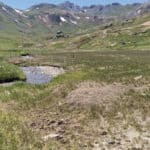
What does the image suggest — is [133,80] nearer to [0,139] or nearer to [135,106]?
[135,106]

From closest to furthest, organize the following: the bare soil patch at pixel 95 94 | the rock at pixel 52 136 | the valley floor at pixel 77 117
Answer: the valley floor at pixel 77 117, the rock at pixel 52 136, the bare soil patch at pixel 95 94

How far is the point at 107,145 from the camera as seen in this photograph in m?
31.2

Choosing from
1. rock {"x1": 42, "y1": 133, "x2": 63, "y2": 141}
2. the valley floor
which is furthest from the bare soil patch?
rock {"x1": 42, "y1": 133, "x2": 63, "y2": 141}

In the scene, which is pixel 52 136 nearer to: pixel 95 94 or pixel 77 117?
pixel 77 117

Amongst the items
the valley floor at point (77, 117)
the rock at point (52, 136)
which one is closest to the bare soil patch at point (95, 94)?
the valley floor at point (77, 117)

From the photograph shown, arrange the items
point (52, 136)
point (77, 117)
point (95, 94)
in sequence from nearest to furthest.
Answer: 1. point (52, 136)
2. point (77, 117)
3. point (95, 94)

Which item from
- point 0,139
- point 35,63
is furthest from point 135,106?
point 35,63

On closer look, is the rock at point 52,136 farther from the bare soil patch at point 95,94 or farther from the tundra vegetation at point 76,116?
the bare soil patch at point 95,94

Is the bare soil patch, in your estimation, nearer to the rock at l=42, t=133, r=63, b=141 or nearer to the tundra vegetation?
the tundra vegetation

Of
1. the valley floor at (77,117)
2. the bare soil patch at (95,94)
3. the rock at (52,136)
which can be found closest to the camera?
the valley floor at (77,117)

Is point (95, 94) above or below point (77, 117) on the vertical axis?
above

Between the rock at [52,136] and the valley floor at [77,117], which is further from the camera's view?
the rock at [52,136]

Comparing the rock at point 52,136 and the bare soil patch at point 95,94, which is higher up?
the bare soil patch at point 95,94

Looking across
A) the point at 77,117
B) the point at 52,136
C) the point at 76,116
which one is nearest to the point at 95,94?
the point at 76,116
